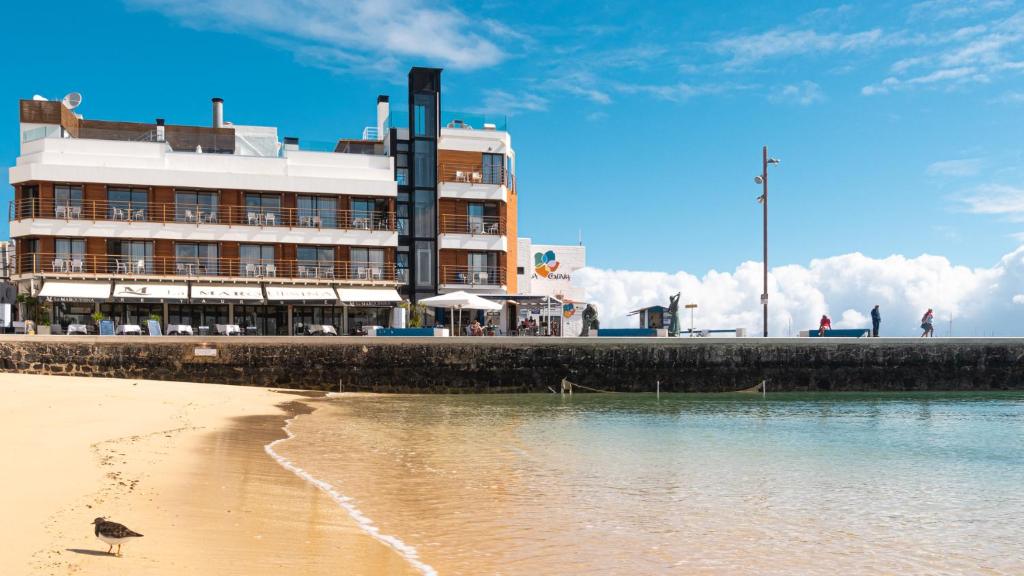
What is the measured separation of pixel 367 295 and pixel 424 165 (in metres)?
9.65

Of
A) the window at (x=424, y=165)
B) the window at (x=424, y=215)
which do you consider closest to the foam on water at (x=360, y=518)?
the window at (x=424, y=215)

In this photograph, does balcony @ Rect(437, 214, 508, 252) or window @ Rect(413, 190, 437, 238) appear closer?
balcony @ Rect(437, 214, 508, 252)

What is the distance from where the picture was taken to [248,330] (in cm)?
4206

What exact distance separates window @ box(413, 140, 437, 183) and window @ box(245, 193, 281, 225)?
28.3 ft

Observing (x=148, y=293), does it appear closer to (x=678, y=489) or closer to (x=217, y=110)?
(x=217, y=110)

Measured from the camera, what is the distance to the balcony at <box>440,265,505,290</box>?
48.2m

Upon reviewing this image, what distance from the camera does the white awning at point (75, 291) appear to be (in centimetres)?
A: 3884

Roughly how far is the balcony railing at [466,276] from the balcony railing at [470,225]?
2141mm

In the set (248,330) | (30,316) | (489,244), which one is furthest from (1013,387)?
(30,316)

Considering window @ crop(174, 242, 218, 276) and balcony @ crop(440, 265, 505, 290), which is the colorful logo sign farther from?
window @ crop(174, 242, 218, 276)

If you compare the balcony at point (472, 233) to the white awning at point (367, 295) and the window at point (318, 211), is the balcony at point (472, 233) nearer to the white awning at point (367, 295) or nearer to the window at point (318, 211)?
the white awning at point (367, 295)

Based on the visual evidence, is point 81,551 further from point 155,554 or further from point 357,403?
point 357,403

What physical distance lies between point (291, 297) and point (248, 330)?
2750 mm

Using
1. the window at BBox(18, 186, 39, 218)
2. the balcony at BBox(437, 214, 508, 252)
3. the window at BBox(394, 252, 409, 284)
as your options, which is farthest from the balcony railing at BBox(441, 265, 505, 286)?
the window at BBox(18, 186, 39, 218)
